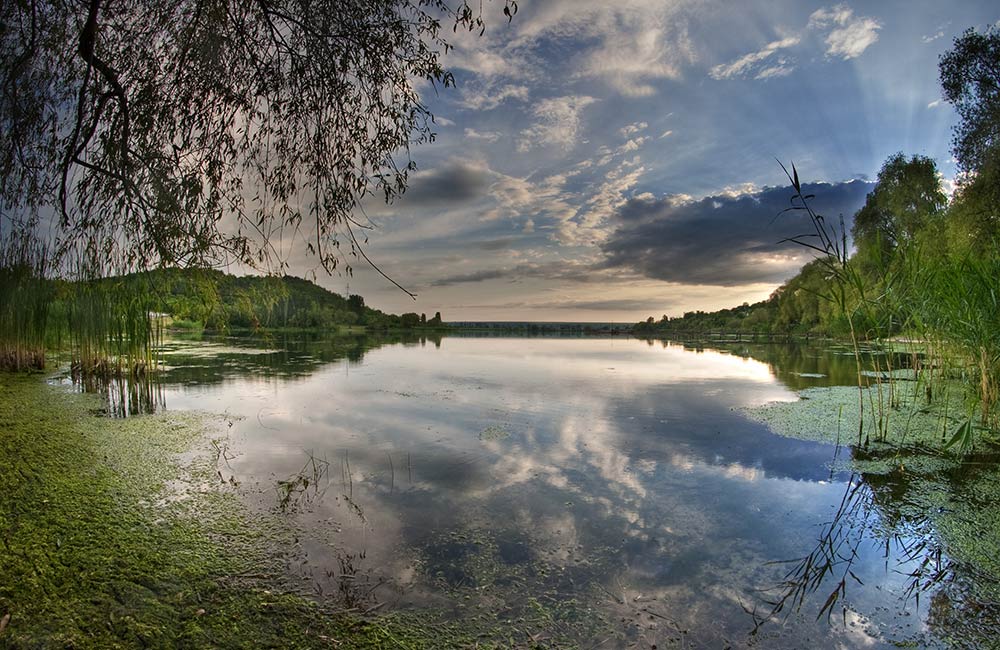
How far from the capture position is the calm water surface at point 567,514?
273cm

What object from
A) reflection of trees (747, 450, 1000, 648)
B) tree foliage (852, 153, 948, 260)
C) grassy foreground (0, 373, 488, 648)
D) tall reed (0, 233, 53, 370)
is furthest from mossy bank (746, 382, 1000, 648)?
tree foliage (852, 153, 948, 260)

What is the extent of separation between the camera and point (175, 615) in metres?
2.43

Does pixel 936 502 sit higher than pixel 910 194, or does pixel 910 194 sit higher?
pixel 910 194

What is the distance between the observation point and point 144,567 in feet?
9.50

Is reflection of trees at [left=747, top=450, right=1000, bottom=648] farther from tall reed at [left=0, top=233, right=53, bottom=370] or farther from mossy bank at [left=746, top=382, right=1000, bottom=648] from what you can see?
tall reed at [left=0, top=233, right=53, bottom=370]

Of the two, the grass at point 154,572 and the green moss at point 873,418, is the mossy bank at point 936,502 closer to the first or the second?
the green moss at point 873,418

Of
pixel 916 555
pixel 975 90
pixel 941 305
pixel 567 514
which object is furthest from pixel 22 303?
pixel 975 90

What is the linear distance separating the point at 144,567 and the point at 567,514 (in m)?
2.95

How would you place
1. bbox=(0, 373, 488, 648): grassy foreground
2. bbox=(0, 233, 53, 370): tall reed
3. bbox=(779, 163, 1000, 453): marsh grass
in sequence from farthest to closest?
bbox=(0, 233, 53, 370): tall reed
bbox=(779, 163, 1000, 453): marsh grass
bbox=(0, 373, 488, 648): grassy foreground

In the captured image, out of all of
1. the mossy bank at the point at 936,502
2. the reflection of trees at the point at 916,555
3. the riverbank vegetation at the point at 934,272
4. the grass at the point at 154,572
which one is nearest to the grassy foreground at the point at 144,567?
the grass at the point at 154,572

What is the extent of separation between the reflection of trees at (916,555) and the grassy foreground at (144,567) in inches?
88.0

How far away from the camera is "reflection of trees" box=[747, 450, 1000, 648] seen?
2.72m

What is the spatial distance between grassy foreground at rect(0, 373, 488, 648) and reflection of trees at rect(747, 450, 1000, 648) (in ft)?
7.33

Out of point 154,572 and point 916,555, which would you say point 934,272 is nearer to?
point 916,555
